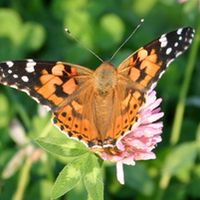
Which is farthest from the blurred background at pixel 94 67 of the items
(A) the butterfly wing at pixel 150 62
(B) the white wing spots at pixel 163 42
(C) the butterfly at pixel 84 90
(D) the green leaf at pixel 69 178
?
(B) the white wing spots at pixel 163 42

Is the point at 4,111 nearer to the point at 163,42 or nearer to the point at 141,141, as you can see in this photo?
the point at 141,141

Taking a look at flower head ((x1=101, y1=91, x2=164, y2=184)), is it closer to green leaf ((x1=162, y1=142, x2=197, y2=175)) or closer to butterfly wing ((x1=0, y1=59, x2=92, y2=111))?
butterfly wing ((x1=0, y1=59, x2=92, y2=111))

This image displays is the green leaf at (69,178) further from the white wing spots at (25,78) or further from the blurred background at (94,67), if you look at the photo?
the white wing spots at (25,78)

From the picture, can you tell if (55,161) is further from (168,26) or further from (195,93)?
(168,26)

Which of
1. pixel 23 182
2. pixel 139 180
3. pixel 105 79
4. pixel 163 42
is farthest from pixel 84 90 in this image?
pixel 139 180

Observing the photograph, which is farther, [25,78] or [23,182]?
[23,182]

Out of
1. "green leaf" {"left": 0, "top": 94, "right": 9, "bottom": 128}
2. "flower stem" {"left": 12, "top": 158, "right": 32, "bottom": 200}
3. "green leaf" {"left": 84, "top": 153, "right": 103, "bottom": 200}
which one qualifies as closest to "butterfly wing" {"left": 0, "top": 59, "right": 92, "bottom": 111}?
"green leaf" {"left": 84, "top": 153, "right": 103, "bottom": 200}
